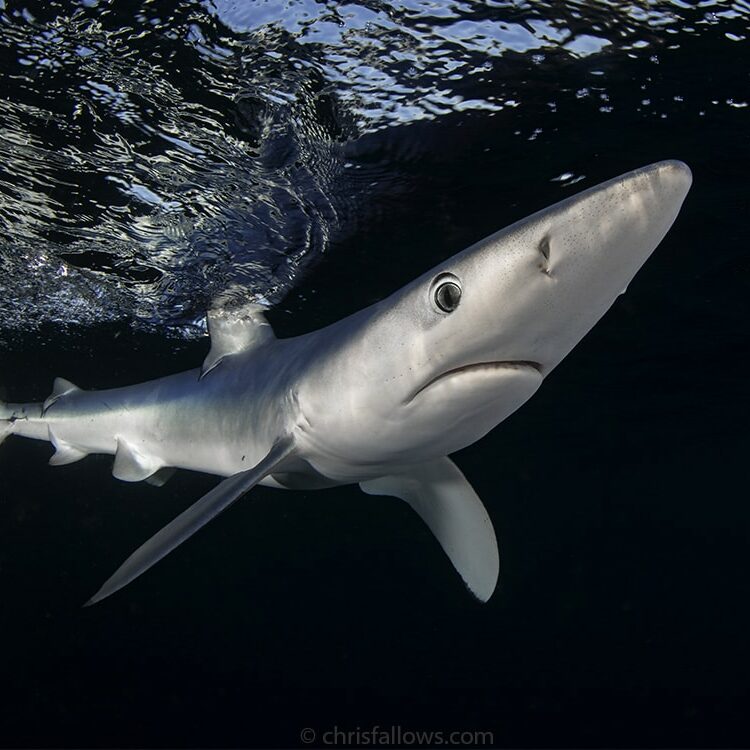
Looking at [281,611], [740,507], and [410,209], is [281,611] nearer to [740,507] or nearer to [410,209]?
[740,507]

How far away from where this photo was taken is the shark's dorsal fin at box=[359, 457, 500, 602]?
15.8ft

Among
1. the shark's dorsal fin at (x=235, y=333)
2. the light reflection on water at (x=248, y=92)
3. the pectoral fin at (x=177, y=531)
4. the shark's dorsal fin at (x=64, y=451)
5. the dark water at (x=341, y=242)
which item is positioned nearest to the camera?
the pectoral fin at (x=177, y=531)

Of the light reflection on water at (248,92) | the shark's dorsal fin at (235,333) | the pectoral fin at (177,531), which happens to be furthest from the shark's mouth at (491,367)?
the light reflection on water at (248,92)

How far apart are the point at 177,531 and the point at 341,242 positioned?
724cm

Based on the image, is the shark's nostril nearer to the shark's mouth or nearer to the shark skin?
the shark skin

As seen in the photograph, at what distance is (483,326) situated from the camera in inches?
95.7

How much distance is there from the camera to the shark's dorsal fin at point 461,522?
481 cm

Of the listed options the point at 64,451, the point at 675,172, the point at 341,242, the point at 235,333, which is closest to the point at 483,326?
the point at 675,172

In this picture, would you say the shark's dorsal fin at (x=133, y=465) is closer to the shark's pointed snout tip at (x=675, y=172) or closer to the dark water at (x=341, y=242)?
the dark water at (x=341, y=242)

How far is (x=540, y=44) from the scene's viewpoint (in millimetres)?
5488

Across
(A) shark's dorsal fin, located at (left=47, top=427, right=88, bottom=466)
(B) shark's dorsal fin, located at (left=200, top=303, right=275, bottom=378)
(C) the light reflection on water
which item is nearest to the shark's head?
(B) shark's dorsal fin, located at (left=200, top=303, right=275, bottom=378)

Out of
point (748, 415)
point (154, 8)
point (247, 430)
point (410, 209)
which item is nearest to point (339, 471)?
point (247, 430)

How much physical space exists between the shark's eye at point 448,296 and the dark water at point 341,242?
3.53 m

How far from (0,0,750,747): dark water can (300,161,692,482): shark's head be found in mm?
3406
